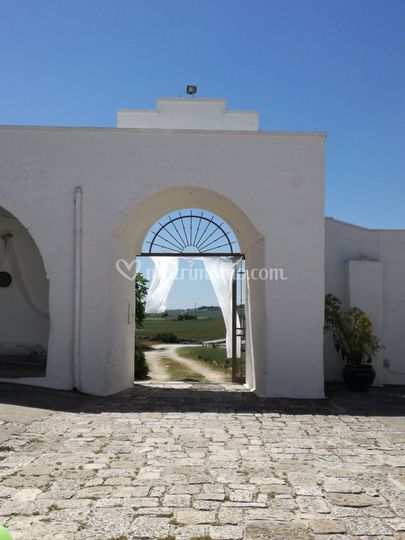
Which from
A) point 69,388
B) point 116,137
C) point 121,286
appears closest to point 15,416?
point 69,388

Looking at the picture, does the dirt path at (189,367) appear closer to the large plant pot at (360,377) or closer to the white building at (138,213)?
the large plant pot at (360,377)

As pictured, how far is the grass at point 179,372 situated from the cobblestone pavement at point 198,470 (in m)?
5.68

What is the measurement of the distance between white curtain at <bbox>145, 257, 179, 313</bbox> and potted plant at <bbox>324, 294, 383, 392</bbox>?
379 centimetres

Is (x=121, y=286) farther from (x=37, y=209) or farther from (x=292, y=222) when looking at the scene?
(x=292, y=222)

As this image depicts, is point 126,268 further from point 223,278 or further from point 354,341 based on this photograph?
point 354,341

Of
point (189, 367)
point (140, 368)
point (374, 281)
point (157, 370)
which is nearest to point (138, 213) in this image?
point (374, 281)

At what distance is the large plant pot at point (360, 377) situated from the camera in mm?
9234

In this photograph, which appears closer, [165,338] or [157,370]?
[157,370]

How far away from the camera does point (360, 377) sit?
9.23 m

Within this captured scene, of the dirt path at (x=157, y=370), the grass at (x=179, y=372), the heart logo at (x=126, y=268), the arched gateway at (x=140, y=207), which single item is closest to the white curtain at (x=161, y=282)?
the heart logo at (x=126, y=268)

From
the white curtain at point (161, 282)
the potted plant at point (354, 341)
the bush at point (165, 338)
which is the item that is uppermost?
the white curtain at point (161, 282)

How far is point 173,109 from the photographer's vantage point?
11727 mm

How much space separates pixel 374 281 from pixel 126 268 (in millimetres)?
4666

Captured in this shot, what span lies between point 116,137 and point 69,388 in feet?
→ 13.4
